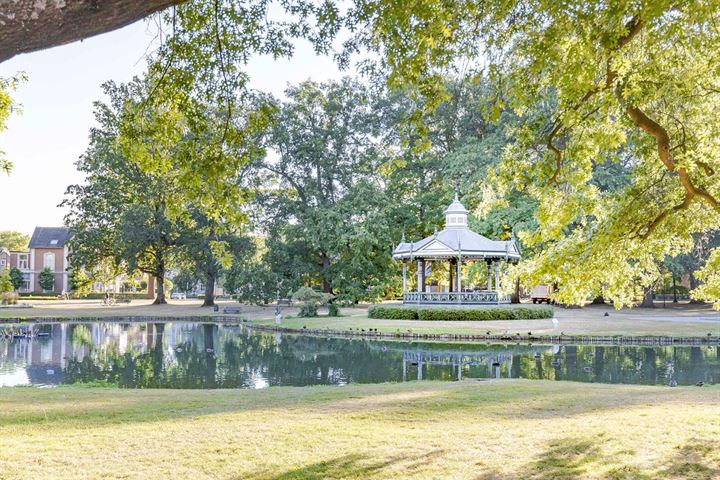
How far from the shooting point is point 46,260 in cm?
6956

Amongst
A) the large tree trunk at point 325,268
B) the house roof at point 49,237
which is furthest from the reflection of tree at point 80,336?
the house roof at point 49,237

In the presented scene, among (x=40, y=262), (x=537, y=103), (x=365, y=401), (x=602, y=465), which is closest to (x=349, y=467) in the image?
(x=602, y=465)

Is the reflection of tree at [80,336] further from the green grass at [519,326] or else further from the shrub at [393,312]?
the shrub at [393,312]

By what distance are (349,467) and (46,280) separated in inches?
2752

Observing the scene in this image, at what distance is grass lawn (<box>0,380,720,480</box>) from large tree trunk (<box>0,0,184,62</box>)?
10.6 ft

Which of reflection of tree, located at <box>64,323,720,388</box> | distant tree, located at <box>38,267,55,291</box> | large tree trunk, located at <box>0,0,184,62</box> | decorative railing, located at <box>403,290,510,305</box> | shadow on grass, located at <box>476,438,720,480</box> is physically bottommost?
reflection of tree, located at <box>64,323,720,388</box>

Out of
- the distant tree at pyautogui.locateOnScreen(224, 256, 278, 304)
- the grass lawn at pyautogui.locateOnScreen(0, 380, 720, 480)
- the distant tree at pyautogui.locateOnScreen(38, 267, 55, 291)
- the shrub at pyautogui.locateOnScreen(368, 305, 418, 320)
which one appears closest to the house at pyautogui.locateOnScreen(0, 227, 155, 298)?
the distant tree at pyautogui.locateOnScreen(38, 267, 55, 291)

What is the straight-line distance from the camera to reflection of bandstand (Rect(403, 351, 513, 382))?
651 inches

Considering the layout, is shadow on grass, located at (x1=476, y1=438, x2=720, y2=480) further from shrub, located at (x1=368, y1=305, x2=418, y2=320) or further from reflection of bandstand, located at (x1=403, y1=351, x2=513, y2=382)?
shrub, located at (x1=368, y1=305, x2=418, y2=320)

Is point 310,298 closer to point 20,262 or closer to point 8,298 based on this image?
point 8,298

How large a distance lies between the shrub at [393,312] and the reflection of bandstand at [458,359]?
980 centimetres

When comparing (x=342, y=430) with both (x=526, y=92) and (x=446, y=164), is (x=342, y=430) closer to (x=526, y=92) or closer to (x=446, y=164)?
(x=526, y=92)

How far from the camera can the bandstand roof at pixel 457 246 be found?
3123cm

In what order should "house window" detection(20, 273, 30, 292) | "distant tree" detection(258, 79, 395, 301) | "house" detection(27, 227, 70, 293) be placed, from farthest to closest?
1. "house" detection(27, 227, 70, 293)
2. "house window" detection(20, 273, 30, 292)
3. "distant tree" detection(258, 79, 395, 301)
